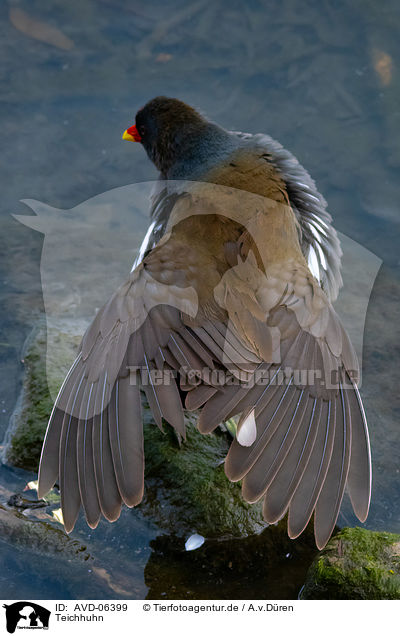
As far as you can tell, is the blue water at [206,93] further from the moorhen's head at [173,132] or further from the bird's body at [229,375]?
the bird's body at [229,375]

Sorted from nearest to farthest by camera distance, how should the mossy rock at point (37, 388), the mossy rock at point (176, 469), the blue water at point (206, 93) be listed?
the mossy rock at point (176, 469) → the mossy rock at point (37, 388) → the blue water at point (206, 93)

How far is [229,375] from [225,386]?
0.19 ft

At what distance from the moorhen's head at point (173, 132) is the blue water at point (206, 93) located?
46.6 inches

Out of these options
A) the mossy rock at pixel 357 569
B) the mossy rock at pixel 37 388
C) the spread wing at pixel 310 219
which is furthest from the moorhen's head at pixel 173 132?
the mossy rock at pixel 357 569

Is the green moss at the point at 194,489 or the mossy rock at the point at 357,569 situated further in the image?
the green moss at the point at 194,489

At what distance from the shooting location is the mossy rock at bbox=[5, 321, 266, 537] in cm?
386

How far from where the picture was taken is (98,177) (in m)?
6.74

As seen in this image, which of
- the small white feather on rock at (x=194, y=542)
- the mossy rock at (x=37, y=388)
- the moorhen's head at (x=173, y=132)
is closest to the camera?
the small white feather on rock at (x=194, y=542)

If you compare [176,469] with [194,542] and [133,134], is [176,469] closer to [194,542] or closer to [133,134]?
[194,542]

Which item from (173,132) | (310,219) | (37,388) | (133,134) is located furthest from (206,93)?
(37,388)

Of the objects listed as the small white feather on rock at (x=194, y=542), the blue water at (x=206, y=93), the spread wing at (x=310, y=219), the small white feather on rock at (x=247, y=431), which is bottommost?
the small white feather on rock at (x=194, y=542)

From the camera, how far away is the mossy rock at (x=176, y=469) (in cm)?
386

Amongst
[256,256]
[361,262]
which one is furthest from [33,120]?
[256,256]

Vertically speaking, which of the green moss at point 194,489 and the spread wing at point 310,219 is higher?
the spread wing at point 310,219
